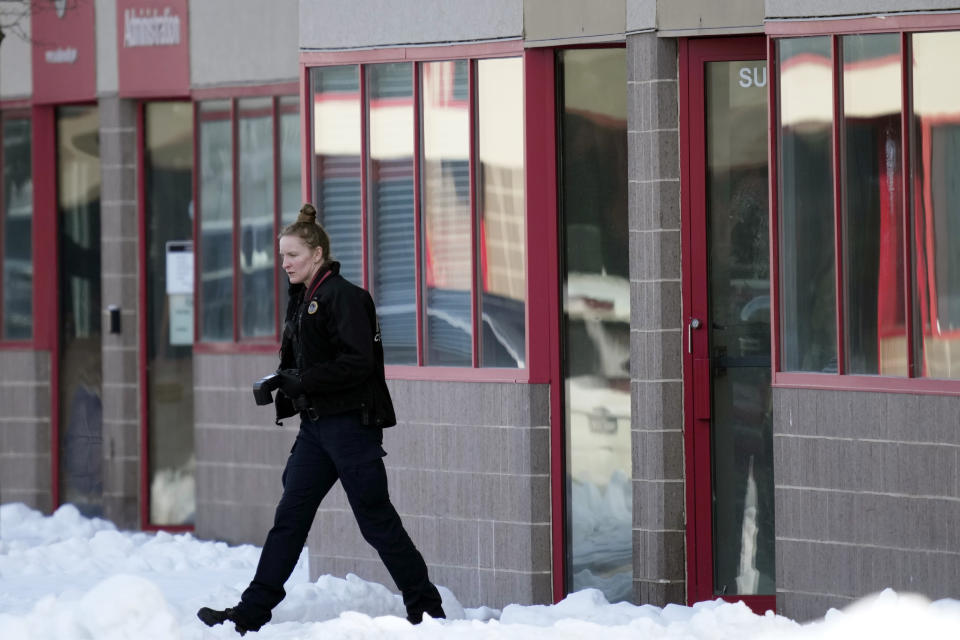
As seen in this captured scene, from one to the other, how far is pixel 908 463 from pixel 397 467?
3.19 m

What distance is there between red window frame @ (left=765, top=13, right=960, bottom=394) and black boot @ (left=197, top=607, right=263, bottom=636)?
280 cm

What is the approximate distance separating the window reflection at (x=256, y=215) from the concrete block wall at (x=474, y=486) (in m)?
2.93

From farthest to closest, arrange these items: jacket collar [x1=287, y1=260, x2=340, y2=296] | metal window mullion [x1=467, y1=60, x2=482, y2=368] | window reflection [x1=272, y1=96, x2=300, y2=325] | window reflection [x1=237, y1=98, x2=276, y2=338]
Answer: window reflection [x1=237, y1=98, x2=276, y2=338], window reflection [x1=272, y1=96, x2=300, y2=325], metal window mullion [x1=467, y1=60, x2=482, y2=368], jacket collar [x1=287, y1=260, x2=340, y2=296]

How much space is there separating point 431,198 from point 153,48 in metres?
4.05

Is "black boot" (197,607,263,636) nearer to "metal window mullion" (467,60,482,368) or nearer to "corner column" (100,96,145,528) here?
"metal window mullion" (467,60,482,368)

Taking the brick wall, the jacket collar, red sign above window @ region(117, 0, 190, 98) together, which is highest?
red sign above window @ region(117, 0, 190, 98)

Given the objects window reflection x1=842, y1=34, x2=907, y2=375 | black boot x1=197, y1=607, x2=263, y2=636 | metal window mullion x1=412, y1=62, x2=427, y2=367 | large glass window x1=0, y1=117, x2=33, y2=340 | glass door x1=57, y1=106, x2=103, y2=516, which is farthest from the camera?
large glass window x1=0, y1=117, x2=33, y2=340

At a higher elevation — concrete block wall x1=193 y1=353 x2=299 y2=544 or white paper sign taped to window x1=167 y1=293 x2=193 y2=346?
white paper sign taped to window x1=167 y1=293 x2=193 y2=346

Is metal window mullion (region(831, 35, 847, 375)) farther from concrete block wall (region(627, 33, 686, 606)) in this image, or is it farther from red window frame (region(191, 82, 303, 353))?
red window frame (region(191, 82, 303, 353))

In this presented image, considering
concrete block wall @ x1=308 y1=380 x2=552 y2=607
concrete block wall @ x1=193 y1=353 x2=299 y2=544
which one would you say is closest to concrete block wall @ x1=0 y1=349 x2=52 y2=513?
concrete block wall @ x1=193 y1=353 x2=299 y2=544

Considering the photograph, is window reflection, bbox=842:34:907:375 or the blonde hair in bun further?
window reflection, bbox=842:34:907:375

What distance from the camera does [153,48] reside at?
13.9 meters

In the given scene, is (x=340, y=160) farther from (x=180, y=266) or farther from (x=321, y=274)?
(x=180, y=266)

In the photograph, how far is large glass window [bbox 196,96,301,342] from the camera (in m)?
13.3
